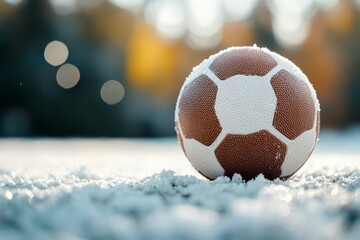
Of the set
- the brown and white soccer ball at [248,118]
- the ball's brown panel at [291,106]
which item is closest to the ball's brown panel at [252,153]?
the brown and white soccer ball at [248,118]

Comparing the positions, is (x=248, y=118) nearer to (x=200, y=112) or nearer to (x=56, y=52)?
(x=200, y=112)

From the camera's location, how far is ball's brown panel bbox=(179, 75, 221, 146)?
373 centimetres

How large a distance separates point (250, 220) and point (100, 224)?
0.58m

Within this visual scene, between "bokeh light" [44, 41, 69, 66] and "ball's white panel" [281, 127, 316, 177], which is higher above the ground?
"ball's white panel" [281, 127, 316, 177]

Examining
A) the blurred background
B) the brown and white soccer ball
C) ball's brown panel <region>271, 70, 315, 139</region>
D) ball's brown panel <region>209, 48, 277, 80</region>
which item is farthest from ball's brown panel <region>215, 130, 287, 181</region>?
the blurred background

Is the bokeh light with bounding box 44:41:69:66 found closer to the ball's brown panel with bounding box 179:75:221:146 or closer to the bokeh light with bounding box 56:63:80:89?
the bokeh light with bounding box 56:63:80:89

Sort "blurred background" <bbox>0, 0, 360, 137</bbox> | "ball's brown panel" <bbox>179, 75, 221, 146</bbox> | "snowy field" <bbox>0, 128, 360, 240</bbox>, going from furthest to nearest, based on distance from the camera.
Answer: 1. "blurred background" <bbox>0, 0, 360, 137</bbox>
2. "ball's brown panel" <bbox>179, 75, 221, 146</bbox>
3. "snowy field" <bbox>0, 128, 360, 240</bbox>

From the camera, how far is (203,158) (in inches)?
151

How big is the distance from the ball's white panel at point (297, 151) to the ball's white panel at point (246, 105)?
0.27 m

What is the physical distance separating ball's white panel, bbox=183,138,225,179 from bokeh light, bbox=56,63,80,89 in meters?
22.3

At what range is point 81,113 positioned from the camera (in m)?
25.5

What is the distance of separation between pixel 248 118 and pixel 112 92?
75.7 feet

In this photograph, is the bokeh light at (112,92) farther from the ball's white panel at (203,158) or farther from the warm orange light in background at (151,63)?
the ball's white panel at (203,158)

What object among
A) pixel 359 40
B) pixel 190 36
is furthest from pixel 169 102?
pixel 359 40
